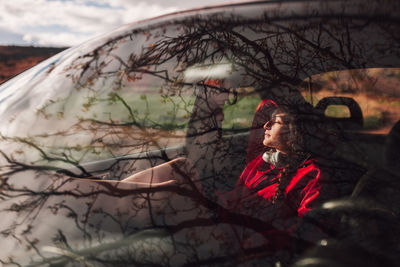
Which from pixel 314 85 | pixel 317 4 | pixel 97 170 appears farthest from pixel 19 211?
pixel 317 4

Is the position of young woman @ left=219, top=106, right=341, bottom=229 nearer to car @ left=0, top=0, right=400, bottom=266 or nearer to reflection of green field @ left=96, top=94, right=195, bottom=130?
car @ left=0, top=0, right=400, bottom=266

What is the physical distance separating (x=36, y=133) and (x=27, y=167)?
0.53 ft

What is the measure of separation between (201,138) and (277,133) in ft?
1.08

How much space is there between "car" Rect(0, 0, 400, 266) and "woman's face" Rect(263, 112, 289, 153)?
0.12 feet

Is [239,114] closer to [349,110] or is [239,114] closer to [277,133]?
[277,133]

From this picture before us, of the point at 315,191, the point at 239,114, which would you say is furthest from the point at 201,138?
the point at 315,191

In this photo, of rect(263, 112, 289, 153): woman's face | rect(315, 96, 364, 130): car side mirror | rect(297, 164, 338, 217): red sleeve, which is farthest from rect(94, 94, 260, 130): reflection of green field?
rect(297, 164, 338, 217): red sleeve

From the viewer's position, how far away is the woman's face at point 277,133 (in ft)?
4.23

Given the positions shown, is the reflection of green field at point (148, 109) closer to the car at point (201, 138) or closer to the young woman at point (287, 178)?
the car at point (201, 138)

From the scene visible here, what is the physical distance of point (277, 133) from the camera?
132cm

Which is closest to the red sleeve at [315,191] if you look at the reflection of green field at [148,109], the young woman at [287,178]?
the young woman at [287,178]

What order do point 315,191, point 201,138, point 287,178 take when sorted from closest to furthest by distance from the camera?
point 315,191 < point 287,178 < point 201,138

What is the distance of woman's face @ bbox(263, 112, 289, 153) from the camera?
1.29 meters

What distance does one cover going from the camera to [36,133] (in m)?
1.38
